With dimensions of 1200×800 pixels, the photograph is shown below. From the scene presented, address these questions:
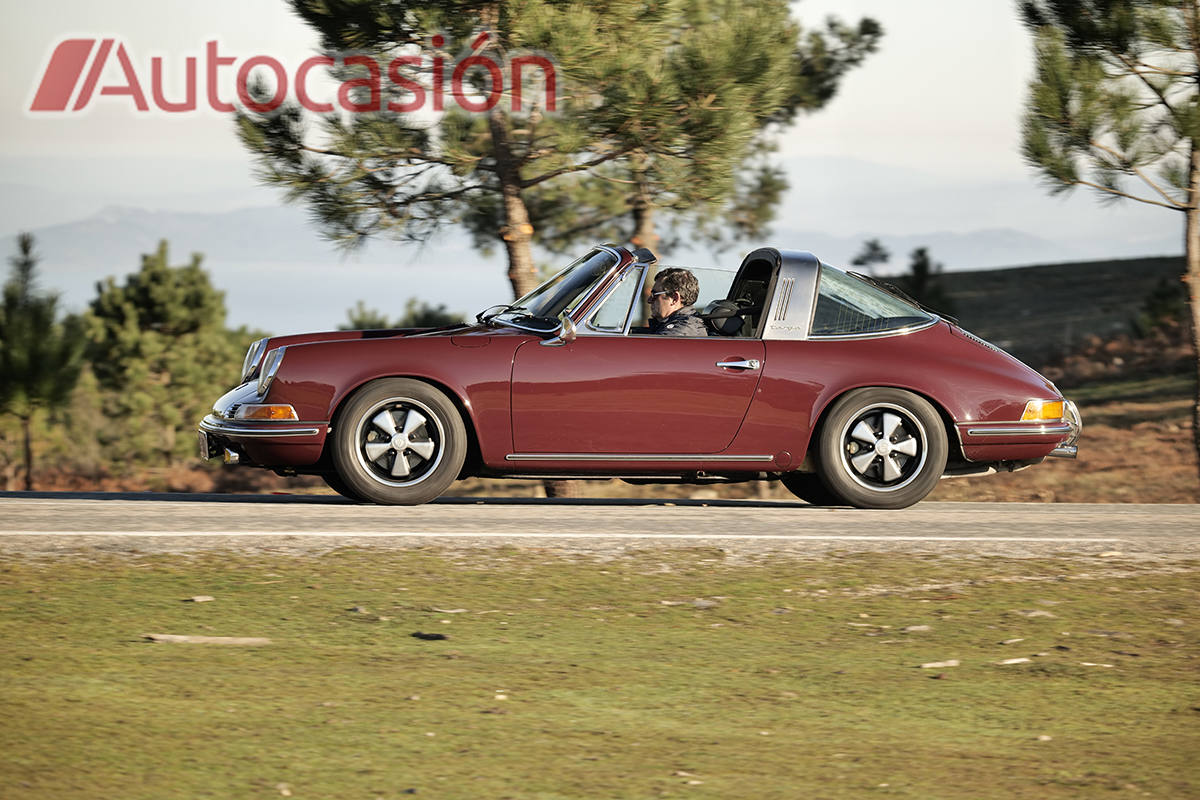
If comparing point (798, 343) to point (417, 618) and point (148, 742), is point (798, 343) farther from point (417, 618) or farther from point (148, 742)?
point (148, 742)

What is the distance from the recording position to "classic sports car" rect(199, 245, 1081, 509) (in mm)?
8648

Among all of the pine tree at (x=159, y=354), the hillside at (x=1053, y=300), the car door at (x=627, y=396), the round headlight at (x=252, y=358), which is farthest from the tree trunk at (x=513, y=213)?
the hillside at (x=1053, y=300)

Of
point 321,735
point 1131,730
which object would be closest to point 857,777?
point 1131,730

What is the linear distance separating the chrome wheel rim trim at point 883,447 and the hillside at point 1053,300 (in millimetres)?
36202

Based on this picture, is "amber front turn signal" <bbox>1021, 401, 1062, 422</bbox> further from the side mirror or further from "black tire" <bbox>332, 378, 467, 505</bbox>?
"black tire" <bbox>332, 378, 467, 505</bbox>

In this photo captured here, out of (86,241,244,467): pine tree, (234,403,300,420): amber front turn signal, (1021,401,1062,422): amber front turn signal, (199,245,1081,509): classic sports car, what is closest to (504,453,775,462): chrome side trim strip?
(199,245,1081,509): classic sports car

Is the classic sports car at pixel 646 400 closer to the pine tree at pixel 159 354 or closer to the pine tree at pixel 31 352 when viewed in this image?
the pine tree at pixel 31 352

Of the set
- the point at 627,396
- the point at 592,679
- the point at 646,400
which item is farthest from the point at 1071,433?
the point at 592,679

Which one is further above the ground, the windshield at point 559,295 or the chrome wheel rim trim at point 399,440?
the windshield at point 559,295

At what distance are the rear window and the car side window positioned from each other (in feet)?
3.84

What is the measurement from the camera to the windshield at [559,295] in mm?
8945

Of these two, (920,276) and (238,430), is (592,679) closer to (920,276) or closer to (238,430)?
(238,430)

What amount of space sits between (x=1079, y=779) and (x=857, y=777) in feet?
2.16

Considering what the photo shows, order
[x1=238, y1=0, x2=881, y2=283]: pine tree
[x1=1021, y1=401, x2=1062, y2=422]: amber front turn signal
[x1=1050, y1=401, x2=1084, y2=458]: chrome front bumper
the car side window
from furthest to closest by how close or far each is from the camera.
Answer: [x1=238, y1=0, x2=881, y2=283]: pine tree → [x1=1050, y1=401, x2=1084, y2=458]: chrome front bumper → [x1=1021, y1=401, x2=1062, y2=422]: amber front turn signal → the car side window
